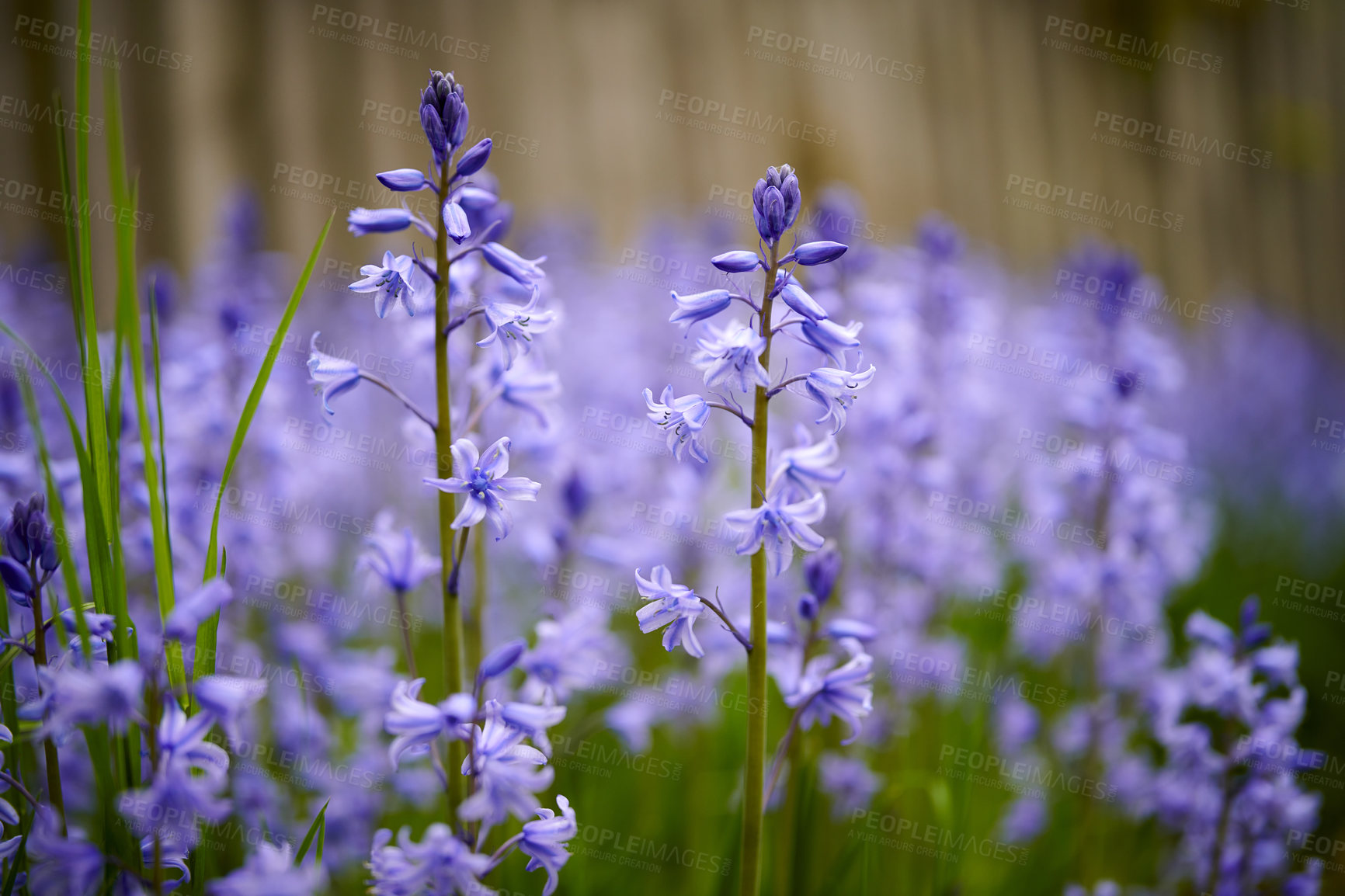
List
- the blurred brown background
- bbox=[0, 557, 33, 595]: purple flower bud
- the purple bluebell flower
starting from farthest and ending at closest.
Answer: the blurred brown background
bbox=[0, 557, 33, 595]: purple flower bud
the purple bluebell flower

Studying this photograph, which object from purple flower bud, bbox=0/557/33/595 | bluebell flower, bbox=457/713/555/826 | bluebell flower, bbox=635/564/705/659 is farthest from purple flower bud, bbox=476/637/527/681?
purple flower bud, bbox=0/557/33/595

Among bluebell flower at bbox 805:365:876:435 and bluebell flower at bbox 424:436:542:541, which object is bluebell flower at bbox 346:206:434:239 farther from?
bluebell flower at bbox 805:365:876:435

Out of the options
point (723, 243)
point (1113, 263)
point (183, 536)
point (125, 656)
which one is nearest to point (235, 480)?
point (183, 536)

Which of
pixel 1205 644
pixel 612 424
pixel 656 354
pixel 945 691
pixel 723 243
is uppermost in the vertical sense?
pixel 723 243

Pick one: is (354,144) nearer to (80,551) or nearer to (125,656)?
(80,551)

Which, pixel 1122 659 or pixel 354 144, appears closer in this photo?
pixel 1122 659

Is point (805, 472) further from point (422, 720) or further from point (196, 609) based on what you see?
point (196, 609)

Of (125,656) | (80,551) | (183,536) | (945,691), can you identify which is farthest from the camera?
(945,691)
